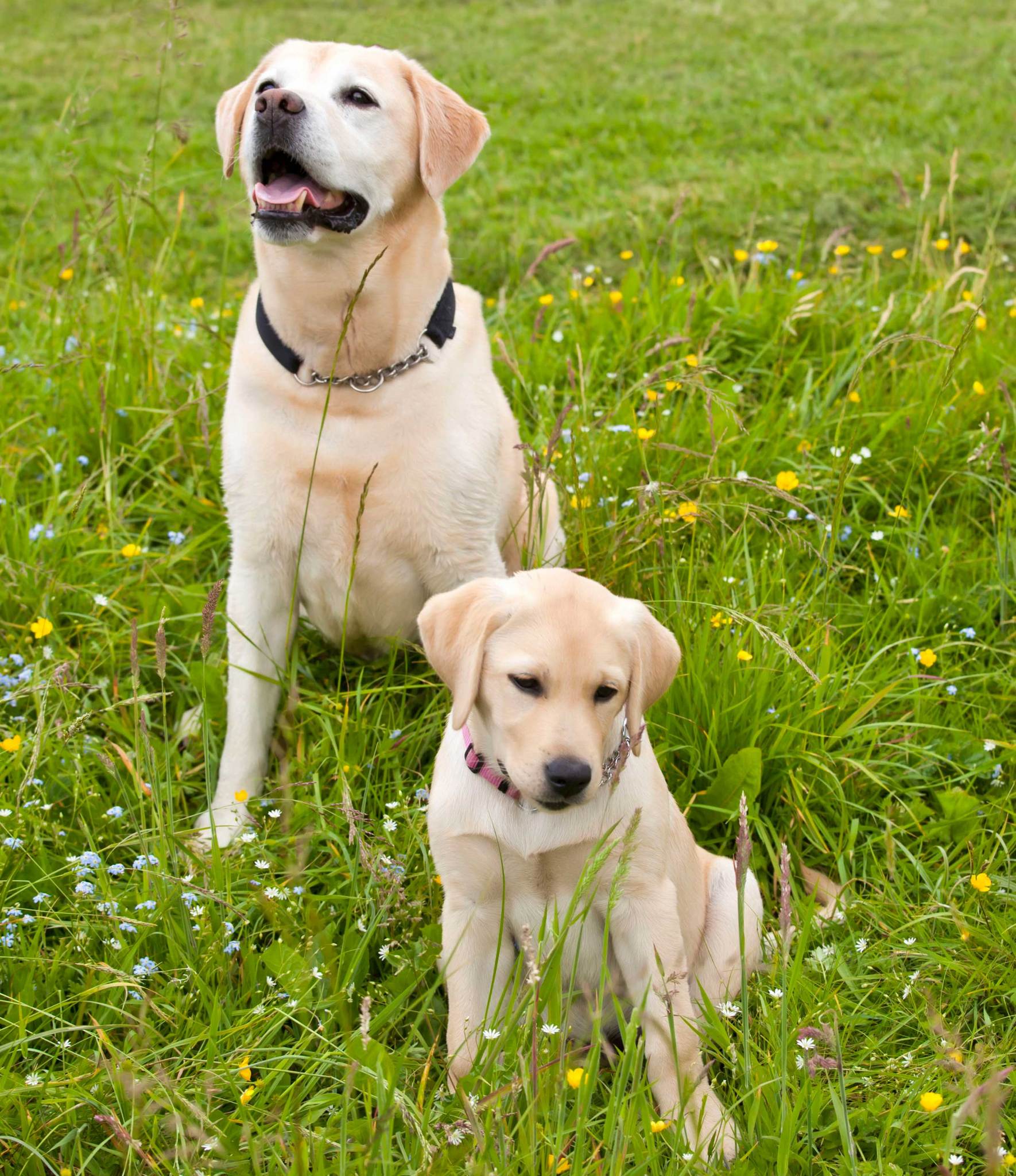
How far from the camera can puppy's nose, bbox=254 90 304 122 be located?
285 centimetres

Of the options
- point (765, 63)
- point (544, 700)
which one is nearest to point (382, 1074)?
point (544, 700)

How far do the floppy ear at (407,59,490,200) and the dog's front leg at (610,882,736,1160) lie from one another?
5.86 ft

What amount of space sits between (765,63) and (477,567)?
6.68 m

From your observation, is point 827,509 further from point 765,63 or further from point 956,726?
point 765,63

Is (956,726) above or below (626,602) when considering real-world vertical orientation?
below

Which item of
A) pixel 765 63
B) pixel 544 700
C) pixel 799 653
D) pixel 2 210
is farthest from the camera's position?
pixel 765 63

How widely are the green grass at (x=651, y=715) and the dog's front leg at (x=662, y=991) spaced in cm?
6

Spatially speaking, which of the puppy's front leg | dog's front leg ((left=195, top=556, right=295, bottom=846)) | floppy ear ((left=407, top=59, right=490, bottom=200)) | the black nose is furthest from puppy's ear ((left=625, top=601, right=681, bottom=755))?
floppy ear ((left=407, top=59, right=490, bottom=200))

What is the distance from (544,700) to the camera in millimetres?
2312

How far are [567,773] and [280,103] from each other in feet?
5.59

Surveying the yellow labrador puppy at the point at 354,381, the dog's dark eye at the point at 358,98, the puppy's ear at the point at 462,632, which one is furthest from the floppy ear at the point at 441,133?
the puppy's ear at the point at 462,632

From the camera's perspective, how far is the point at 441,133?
3068 millimetres

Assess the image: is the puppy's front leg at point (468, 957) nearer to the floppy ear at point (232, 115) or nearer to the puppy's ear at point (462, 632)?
the puppy's ear at point (462, 632)

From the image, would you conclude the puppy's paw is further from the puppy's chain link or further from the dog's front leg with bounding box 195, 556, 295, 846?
Result: the puppy's chain link
